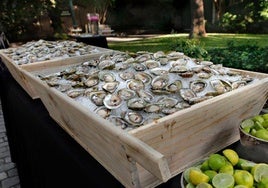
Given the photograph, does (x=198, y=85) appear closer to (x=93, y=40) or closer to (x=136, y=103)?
(x=136, y=103)

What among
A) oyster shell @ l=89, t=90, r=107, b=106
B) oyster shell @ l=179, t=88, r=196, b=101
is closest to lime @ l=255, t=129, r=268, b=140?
oyster shell @ l=179, t=88, r=196, b=101

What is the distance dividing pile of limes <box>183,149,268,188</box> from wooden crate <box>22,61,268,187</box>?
0.06m

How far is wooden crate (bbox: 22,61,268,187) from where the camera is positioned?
55 cm

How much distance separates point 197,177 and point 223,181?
53mm

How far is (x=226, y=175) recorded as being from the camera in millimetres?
595

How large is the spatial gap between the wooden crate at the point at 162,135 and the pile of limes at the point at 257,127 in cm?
6

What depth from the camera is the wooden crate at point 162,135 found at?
555mm

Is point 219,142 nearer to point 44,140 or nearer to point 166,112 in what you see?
point 166,112

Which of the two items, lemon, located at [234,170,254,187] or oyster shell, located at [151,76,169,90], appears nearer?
lemon, located at [234,170,254,187]

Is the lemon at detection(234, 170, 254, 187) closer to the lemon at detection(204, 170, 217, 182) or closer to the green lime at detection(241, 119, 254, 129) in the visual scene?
the lemon at detection(204, 170, 217, 182)

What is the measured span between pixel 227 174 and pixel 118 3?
14316 millimetres

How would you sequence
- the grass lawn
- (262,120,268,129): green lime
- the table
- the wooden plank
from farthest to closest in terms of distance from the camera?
the grass lawn
the table
(262,120,268,129): green lime
the wooden plank

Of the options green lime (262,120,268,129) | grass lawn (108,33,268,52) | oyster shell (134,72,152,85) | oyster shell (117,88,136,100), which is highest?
oyster shell (134,72,152,85)

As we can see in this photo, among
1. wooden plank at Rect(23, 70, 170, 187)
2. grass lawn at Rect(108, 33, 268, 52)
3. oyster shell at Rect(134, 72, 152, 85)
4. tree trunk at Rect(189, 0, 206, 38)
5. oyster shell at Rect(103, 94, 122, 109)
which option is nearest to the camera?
wooden plank at Rect(23, 70, 170, 187)
